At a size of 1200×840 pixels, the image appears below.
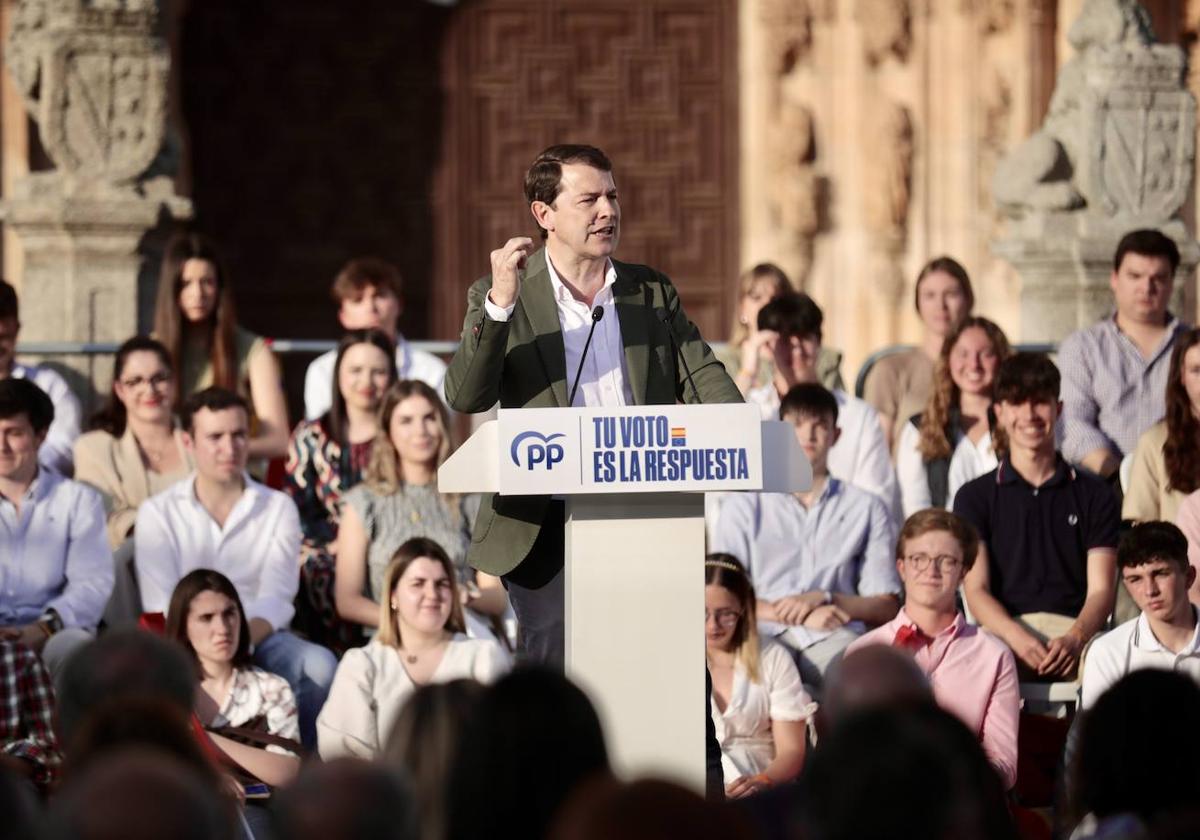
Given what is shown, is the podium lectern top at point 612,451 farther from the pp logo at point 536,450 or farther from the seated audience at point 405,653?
the seated audience at point 405,653

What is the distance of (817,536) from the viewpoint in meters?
7.93

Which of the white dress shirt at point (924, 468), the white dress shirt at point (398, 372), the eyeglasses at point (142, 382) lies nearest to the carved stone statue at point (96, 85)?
the white dress shirt at point (398, 372)

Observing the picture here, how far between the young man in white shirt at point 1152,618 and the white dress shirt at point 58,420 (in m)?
3.99

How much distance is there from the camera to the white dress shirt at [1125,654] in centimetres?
685

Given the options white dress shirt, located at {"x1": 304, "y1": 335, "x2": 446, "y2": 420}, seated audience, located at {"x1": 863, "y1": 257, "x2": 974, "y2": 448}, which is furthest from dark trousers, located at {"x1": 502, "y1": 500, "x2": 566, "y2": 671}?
seated audience, located at {"x1": 863, "y1": 257, "x2": 974, "y2": 448}

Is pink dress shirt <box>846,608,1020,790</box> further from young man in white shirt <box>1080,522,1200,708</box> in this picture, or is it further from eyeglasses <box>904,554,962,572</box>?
young man in white shirt <box>1080,522,1200,708</box>

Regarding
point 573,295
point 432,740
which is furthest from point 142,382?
point 432,740

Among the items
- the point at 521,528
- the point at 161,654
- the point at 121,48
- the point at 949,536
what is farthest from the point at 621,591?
the point at 121,48

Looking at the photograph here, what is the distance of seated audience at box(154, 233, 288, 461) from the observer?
8.67 m

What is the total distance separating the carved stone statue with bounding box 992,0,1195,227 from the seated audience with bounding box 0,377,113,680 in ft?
15.4

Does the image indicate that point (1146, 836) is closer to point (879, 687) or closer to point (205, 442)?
point (879, 687)

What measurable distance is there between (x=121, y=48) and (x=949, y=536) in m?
4.41

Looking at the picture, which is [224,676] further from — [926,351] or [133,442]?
[926,351]

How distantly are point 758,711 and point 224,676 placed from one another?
1.73 metres
